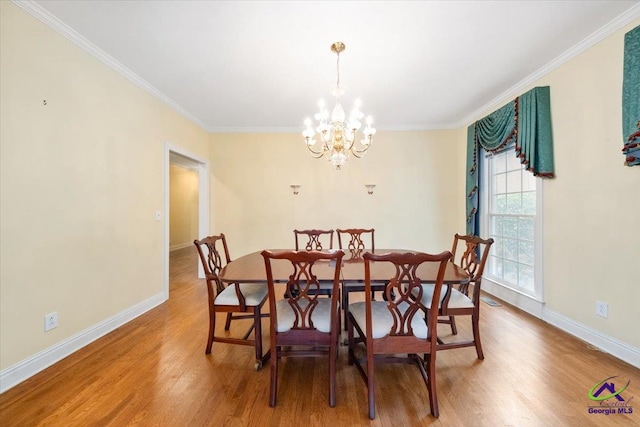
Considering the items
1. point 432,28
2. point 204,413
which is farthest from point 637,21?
point 204,413

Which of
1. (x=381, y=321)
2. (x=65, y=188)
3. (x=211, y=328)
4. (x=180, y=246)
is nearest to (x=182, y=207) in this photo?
(x=180, y=246)

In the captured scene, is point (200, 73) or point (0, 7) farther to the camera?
point (200, 73)

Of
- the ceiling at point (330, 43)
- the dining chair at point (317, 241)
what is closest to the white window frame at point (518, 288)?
the ceiling at point (330, 43)

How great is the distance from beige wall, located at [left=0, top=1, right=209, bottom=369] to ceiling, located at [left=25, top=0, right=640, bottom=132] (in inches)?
11.2

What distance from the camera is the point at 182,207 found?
7703mm

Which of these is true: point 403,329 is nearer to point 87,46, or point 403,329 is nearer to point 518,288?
point 518,288

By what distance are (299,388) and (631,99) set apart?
10.5ft

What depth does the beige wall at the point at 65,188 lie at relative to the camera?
1741 mm

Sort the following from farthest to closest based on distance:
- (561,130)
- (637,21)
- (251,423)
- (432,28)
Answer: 1. (561,130)
2. (432,28)
3. (637,21)
4. (251,423)

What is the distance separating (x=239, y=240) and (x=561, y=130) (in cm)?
448

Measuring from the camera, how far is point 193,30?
206 centimetres

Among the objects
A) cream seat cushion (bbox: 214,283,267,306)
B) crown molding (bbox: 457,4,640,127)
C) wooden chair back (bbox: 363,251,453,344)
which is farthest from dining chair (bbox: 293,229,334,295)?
crown molding (bbox: 457,4,640,127)

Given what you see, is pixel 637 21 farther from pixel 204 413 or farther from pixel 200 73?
pixel 204 413

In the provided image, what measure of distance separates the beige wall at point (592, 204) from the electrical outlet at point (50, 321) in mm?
4474
